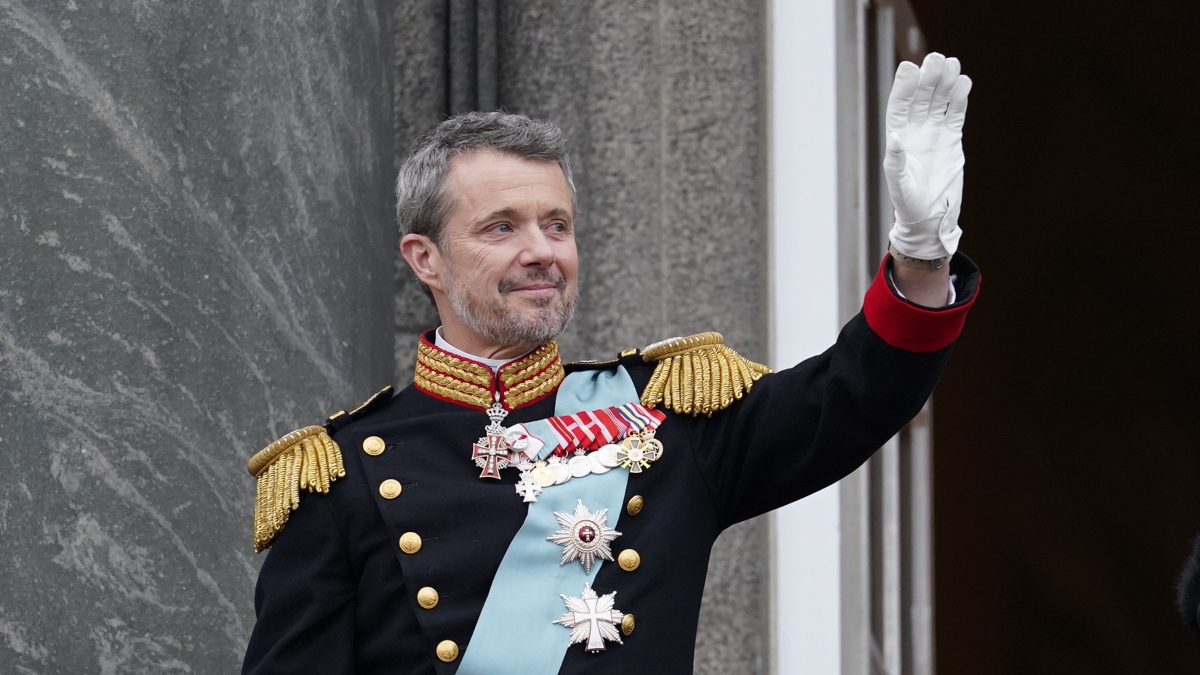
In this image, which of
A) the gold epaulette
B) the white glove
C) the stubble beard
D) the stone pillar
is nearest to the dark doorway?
the stone pillar

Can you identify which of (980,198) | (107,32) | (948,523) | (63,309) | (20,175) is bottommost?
(948,523)

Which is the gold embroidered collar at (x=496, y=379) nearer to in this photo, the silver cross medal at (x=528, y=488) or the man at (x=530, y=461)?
the man at (x=530, y=461)

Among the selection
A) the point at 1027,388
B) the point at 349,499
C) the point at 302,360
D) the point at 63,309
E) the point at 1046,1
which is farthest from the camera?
the point at 1027,388

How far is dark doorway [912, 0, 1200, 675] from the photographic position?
6.70 m

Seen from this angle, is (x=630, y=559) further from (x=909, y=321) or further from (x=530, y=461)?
(x=909, y=321)

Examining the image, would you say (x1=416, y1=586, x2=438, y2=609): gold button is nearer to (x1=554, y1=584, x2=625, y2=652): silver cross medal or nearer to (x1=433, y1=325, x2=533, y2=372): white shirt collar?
(x1=554, y1=584, x2=625, y2=652): silver cross medal

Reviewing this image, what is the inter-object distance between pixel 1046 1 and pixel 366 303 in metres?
4.23

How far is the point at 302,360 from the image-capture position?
296 centimetres

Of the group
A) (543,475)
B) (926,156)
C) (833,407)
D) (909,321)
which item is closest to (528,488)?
(543,475)

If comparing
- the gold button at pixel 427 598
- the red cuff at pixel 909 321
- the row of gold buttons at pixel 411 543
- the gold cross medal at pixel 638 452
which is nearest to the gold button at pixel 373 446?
the row of gold buttons at pixel 411 543

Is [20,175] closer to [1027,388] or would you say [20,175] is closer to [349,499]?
[349,499]

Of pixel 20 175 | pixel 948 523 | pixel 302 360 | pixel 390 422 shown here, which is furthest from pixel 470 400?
pixel 948 523

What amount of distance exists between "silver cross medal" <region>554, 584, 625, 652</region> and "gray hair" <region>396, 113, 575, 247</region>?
1.90ft

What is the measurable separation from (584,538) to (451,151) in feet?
2.00
